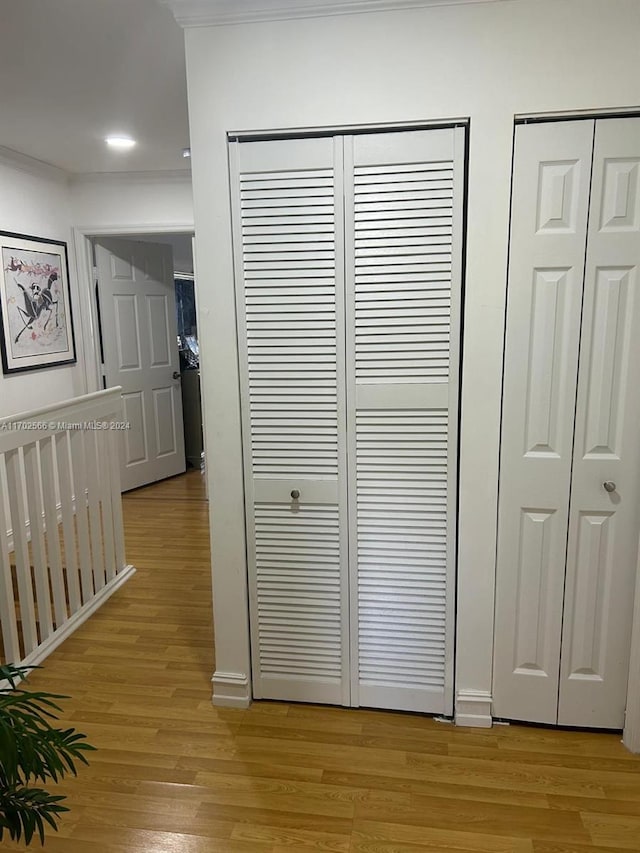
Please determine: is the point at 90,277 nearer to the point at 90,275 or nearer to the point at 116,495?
the point at 90,275

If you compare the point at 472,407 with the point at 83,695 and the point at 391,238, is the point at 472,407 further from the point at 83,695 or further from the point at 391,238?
the point at 83,695

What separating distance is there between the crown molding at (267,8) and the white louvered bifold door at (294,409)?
357 millimetres

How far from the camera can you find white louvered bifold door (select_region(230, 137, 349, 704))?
2055 mm

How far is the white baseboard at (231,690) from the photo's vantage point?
2.37 meters

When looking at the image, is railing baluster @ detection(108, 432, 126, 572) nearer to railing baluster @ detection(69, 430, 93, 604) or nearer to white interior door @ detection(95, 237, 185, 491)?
railing baluster @ detection(69, 430, 93, 604)

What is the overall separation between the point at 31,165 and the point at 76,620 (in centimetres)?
292

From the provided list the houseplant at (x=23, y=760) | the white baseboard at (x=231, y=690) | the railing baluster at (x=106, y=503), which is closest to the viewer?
the houseplant at (x=23, y=760)

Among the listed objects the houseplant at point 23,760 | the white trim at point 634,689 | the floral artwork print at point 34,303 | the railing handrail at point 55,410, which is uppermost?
the floral artwork print at point 34,303

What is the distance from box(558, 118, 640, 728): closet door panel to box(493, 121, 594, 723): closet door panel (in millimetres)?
36

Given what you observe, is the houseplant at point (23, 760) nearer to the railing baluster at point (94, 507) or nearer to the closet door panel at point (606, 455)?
the closet door panel at point (606, 455)

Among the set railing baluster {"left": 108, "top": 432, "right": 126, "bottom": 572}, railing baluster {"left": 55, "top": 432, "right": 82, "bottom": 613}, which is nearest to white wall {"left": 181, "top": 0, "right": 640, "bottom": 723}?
railing baluster {"left": 55, "top": 432, "right": 82, "bottom": 613}

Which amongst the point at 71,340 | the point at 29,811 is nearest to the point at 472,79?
the point at 29,811

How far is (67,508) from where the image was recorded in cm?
297

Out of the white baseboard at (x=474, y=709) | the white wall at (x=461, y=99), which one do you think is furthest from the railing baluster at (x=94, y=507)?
the white baseboard at (x=474, y=709)
